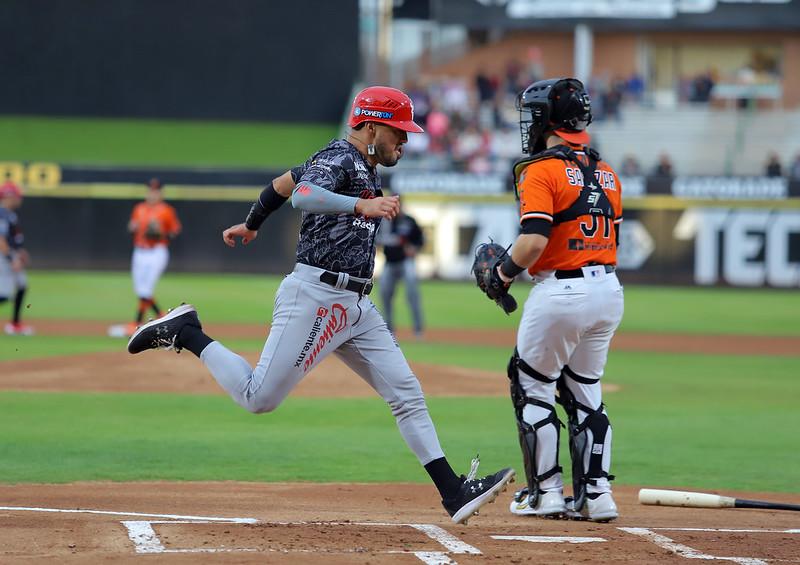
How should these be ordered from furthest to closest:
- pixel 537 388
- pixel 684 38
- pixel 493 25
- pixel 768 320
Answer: pixel 684 38
pixel 493 25
pixel 768 320
pixel 537 388

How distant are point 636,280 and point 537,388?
22378 mm

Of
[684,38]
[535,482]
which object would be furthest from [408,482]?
[684,38]

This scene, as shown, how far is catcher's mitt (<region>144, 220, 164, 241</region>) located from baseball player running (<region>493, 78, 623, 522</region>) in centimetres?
1096

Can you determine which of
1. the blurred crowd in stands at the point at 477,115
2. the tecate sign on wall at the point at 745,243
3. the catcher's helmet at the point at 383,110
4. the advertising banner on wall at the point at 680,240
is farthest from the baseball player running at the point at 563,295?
the blurred crowd in stands at the point at 477,115

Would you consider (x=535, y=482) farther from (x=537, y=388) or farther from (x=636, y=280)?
(x=636, y=280)

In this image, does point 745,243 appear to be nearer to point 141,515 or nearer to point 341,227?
point 341,227

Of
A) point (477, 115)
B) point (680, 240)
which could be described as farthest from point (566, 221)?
point (477, 115)

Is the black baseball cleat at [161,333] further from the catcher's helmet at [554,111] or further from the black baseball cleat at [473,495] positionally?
the catcher's helmet at [554,111]

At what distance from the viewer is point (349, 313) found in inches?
247

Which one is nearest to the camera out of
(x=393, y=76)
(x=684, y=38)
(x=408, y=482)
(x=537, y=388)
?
(x=537, y=388)

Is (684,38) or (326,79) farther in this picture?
(684,38)

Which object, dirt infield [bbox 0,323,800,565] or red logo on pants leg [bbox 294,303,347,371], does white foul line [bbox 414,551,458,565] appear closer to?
dirt infield [bbox 0,323,800,565]

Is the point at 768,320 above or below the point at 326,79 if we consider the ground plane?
below

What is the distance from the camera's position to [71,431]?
10086 mm
